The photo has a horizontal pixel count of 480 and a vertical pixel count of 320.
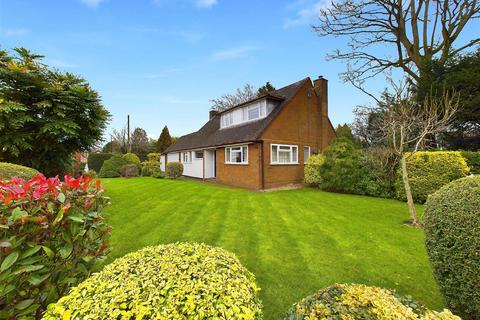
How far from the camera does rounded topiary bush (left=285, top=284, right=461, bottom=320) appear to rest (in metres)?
1.40

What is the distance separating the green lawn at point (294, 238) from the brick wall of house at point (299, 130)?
175 inches

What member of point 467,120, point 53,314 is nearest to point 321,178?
point 467,120

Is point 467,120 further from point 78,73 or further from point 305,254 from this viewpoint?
point 78,73

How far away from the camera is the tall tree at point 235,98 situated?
33.9 meters

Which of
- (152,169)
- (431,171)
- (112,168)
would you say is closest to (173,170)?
(152,169)

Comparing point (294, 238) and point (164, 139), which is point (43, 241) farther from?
point (164, 139)

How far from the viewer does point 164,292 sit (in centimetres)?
151

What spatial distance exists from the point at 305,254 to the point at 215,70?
1391cm

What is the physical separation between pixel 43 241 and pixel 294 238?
479 centimetres

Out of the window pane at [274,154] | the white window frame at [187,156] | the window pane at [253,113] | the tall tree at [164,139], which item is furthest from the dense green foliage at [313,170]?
the tall tree at [164,139]

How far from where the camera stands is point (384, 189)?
11297 mm

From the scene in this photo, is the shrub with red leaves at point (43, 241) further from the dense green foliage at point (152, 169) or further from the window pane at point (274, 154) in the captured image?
the dense green foliage at point (152, 169)

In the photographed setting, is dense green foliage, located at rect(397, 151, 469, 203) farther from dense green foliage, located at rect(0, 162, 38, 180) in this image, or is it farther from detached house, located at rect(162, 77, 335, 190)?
dense green foliage, located at rect(0, 162, 38, 180)

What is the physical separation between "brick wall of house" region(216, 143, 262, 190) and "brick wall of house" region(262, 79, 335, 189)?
50 centimetres
